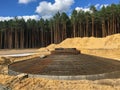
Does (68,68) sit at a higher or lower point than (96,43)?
lower

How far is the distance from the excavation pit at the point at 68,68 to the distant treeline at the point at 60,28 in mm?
61100

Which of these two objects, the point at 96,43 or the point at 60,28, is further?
the point at 60,28

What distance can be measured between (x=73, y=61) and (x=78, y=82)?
245cm

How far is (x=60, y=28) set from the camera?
304ft

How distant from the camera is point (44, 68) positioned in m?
14.4

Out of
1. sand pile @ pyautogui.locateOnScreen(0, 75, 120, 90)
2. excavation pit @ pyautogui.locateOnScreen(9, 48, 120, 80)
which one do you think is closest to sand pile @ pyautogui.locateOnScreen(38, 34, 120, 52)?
excavation pit @ pyautogui.locateOnScreen(9, 48, 120, 80)

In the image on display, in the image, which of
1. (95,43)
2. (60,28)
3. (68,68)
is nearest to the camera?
(68,68)

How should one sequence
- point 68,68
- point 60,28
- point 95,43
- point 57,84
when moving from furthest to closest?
point 60,28, point 95,43, point 68,68, point 57,84

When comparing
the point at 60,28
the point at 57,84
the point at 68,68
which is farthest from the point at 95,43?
the point at 57,84

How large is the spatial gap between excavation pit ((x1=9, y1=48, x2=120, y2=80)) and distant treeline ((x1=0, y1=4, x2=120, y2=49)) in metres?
61.1

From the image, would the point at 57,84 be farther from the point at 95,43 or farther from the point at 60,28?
the point at 60,28

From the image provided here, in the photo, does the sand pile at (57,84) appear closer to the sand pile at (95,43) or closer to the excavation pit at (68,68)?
the excavation pit at (68,68)

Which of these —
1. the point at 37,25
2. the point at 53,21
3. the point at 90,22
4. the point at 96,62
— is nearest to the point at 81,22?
the point at 90,22

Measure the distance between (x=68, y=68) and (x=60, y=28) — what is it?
78.9 m
